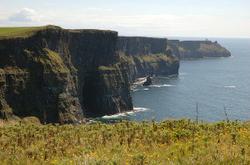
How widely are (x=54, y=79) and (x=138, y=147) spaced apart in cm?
10332

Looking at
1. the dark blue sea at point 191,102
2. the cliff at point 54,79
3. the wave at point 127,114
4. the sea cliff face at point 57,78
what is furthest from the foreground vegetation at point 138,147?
the wave at point 127,114

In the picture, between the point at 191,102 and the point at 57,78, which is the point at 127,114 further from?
the point at 191,102

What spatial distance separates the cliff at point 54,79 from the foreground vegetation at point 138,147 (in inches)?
3403

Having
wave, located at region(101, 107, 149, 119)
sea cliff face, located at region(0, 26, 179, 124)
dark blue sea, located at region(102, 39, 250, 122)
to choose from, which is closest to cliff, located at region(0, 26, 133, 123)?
sea cliff face, located at region(0, 26, 179, 124)

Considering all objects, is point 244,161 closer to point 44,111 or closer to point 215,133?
point 215,133

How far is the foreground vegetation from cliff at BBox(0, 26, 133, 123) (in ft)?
284

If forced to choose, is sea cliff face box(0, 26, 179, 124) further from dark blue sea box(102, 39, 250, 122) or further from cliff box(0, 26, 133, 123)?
dark blue sea box(102, 39, 250, 122)

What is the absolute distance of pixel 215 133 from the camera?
19844mm

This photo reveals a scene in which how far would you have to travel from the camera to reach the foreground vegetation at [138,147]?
43.2 ft

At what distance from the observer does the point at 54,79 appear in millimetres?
118125

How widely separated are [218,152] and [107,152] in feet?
11.9

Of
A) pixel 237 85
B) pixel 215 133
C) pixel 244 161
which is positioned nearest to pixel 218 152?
pixel 244 161

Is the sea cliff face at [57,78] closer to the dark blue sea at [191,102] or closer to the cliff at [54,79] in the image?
the cliff at [54,79]

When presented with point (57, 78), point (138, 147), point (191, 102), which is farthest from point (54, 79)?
point (138, 147)
